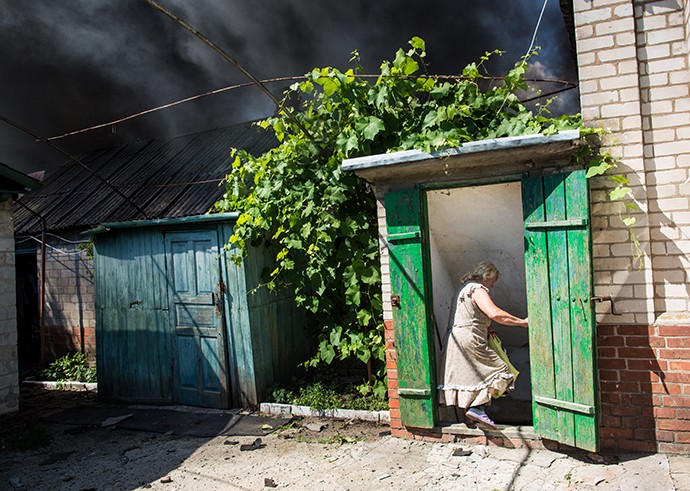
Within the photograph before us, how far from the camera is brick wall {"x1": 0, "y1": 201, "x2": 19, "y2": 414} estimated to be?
265 inches

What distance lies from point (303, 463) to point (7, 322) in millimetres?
4687

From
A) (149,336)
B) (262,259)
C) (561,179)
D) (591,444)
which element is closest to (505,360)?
(591,444)

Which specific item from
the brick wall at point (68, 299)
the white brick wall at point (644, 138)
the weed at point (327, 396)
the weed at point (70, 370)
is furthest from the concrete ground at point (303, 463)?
the brick wall at point (68, 299)

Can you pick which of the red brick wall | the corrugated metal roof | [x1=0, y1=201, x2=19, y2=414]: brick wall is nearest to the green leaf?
the red brick wall

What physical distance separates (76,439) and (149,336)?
1572 millimetres

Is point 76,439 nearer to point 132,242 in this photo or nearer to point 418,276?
point 132,242

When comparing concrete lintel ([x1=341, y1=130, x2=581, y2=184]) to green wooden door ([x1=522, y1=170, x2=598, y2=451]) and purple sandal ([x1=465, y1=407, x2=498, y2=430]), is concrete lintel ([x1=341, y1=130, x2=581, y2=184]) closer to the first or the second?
green wooden door ([x1=522, y1=170, x2=598, y2=451])

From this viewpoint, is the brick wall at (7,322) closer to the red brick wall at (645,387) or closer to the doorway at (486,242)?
the doorway at (486,242)

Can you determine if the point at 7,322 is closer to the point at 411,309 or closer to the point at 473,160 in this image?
the point at 411,309

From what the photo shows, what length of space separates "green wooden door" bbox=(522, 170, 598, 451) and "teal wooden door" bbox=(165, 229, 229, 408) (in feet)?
12.6

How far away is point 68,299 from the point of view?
9805 mm

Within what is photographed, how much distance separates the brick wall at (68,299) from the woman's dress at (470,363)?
726 centimetres

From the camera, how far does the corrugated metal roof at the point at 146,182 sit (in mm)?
9172

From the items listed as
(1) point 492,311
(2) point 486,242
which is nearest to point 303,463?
(1) point 492,311
